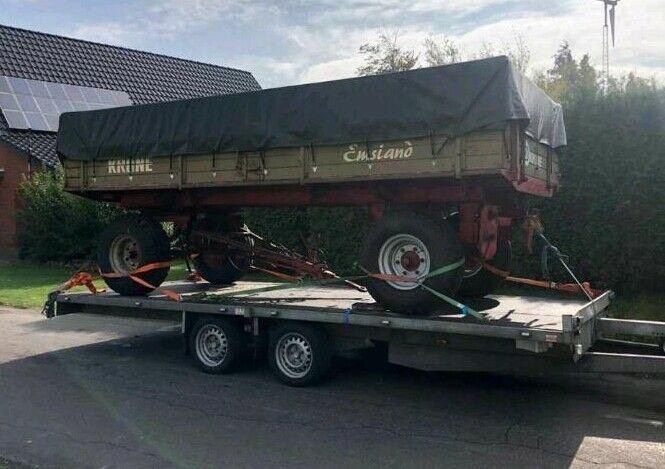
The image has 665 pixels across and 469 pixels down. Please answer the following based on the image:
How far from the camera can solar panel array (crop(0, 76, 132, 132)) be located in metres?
23.3

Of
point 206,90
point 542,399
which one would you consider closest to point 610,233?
point 542,399

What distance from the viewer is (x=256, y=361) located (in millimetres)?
8180

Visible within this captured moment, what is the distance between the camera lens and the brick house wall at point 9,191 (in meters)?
23.0

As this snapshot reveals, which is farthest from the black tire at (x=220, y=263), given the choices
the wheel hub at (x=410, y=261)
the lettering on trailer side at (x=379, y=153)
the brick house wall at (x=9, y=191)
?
the brick house wall at (x=9, y=191)

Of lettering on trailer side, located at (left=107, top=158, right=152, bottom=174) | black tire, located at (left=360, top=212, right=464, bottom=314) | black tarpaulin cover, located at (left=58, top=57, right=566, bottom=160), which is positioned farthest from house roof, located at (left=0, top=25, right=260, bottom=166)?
black tire, located at (left=360, top=212, right=464, bottom=314)

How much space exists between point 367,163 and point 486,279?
7.60ft

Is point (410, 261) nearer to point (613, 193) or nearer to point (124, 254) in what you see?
point (124, 254)

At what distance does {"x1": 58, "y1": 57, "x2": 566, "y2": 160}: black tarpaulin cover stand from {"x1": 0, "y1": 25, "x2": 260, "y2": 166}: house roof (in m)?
15.0

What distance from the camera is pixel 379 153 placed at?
7.02 m

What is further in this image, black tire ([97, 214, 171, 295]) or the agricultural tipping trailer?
black tire ([97, 214, 171, 295])

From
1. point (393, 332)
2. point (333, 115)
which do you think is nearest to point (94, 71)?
point (333, 115)

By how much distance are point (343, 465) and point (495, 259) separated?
3952 mm

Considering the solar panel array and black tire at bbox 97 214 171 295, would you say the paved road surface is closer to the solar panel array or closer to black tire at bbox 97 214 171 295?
black tire at bbox 97 214 171 295

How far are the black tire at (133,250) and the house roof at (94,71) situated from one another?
14555mm
